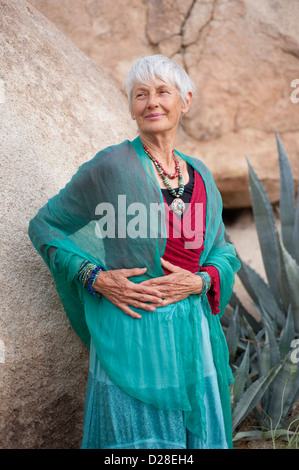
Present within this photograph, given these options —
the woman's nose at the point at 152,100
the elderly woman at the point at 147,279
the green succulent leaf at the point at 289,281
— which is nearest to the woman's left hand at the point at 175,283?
the elderly woman at the point at 147,279

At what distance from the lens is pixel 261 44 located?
3484 millimetres

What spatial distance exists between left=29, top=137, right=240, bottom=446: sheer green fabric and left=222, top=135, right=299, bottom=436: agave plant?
64cm

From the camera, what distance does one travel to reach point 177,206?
1778mm

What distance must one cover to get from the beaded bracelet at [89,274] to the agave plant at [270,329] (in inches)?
39.4

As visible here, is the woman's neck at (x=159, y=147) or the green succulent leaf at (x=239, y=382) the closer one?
the woman's neck at (x=159, y=147)

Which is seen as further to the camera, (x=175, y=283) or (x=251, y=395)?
(x=251, y=395)

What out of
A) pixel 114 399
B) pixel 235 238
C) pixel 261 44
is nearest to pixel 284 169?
pixel 261 44

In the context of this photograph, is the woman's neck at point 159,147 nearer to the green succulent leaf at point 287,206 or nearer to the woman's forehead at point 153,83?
the woman's forehead at point 153,83

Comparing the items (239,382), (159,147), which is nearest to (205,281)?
(159,147)

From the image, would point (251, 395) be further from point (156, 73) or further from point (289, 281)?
point (156, 73)

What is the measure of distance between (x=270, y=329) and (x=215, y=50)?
2.03m

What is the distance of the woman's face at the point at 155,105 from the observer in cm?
174

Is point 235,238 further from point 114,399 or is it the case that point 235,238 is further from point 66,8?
point 114,399

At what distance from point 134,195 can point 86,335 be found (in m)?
0.66
